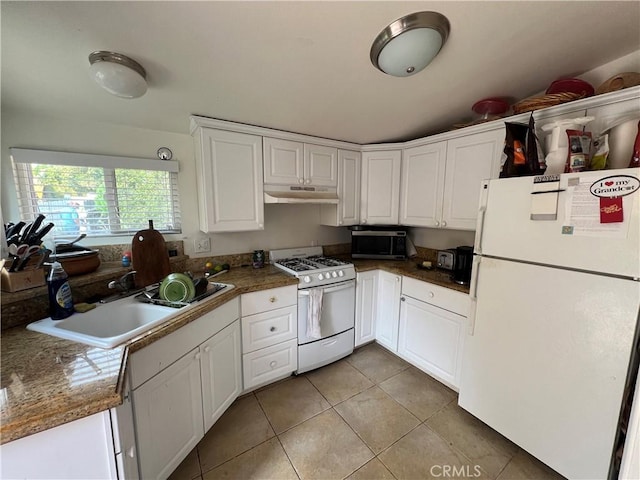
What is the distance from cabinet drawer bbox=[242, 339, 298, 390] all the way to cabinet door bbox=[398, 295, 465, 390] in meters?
1.02

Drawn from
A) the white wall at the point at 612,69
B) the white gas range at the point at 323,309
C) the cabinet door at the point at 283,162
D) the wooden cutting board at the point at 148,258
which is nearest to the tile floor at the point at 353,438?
the white gas range at the point at 323,309

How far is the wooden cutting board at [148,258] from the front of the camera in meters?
1.58

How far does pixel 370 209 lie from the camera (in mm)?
2496

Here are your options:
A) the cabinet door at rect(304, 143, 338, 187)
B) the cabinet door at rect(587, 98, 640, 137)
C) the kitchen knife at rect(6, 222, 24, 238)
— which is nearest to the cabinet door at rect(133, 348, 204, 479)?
the kitchen knife at rect(6, 222, 24, 238)

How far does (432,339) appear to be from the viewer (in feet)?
6.39

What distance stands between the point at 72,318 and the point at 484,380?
7.67 ft

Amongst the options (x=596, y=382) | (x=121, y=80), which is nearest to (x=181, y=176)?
(x=121, y=80)

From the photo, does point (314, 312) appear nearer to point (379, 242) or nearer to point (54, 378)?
point (379, 242)

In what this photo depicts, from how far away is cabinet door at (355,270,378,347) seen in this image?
7.54 feet

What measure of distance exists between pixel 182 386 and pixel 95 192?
1.55 meters

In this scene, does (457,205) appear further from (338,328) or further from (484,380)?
(338,328)

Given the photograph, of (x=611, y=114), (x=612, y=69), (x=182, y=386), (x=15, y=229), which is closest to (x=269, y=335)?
(x=182, y=386)

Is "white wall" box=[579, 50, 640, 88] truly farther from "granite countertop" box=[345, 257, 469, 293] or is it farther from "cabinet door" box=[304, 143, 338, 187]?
"cabinet door" box=[304, 143, 338, 187]

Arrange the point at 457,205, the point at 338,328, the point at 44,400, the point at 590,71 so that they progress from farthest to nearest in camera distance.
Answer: the point at 338,328
the point at 457,205
the point at 590,71
the point at 44,400
